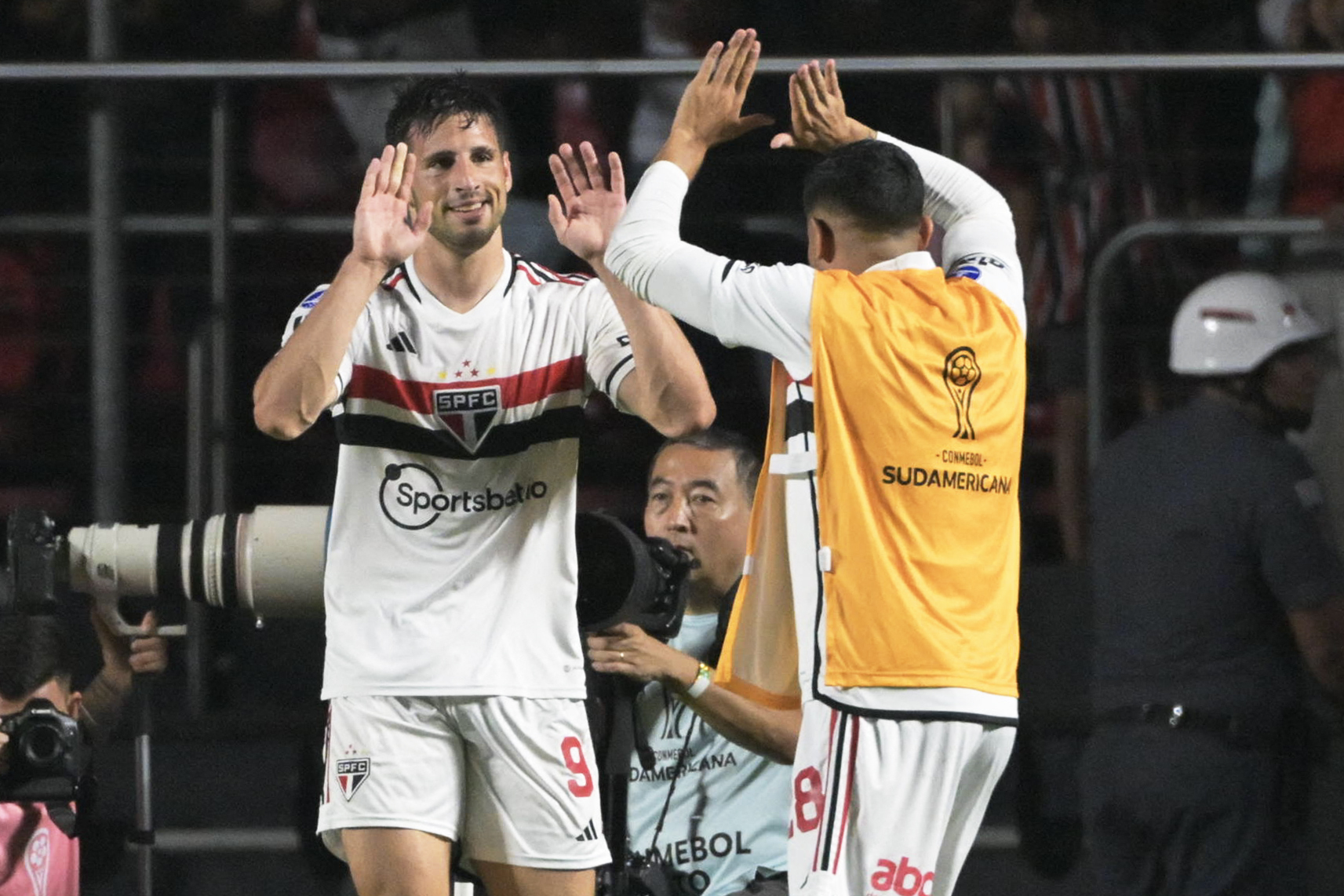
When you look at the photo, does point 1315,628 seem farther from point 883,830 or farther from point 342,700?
point 342,700

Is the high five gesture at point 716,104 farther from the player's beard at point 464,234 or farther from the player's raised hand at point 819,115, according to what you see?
the player's beard at point 464,234

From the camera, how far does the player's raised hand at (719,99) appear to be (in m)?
2.82

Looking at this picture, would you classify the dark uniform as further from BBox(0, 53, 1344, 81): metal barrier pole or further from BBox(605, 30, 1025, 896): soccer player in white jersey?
BBox(605, 30, 1025, 896): soccer player in white jersey

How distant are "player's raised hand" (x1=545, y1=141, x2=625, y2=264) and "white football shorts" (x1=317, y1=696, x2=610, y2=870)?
0.65 m

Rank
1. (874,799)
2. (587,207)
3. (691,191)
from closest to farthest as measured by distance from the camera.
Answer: (874,799), (587,207), (691,191)

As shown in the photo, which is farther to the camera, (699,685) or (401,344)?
(699,685)

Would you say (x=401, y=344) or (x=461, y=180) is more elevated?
(x=461, y=180)

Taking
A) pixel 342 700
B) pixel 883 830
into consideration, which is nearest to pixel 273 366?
pixel 342 700

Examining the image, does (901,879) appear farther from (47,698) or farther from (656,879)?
(47,698)

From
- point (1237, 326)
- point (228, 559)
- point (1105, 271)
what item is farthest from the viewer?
point (1105, 271)

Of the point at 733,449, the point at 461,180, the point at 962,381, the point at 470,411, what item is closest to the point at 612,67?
the point at 733,449

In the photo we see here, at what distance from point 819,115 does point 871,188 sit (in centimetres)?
32

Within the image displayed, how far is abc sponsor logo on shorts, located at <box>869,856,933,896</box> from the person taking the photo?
2.56 metres

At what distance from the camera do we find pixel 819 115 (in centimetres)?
295
